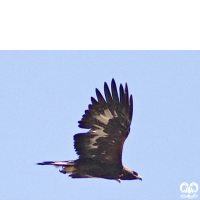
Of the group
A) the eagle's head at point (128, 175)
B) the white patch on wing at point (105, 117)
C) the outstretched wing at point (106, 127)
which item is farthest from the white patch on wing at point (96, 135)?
the eagle's head at point (128, 175)

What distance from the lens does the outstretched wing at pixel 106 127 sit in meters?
18.2

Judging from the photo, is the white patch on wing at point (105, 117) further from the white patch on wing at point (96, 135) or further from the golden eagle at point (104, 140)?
the white patch on wing at point (96, 135)

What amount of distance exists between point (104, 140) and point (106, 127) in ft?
0.98

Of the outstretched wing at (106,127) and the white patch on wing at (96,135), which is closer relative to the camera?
the outstretched wing at (106,127)

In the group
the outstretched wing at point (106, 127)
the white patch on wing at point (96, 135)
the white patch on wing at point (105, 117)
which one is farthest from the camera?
the white patch on wing at point (96, 135)

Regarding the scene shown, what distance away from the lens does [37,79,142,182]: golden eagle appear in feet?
60.0

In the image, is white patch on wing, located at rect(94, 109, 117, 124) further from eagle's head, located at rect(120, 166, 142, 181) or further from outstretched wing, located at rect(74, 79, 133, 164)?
eagle's head, located at rect(120, 166, 142, 181)

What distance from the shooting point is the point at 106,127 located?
18516mm

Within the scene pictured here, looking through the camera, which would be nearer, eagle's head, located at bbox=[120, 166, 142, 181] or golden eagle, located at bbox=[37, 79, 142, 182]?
golden eagle, located at bbox=[37, 79, 142, 182]

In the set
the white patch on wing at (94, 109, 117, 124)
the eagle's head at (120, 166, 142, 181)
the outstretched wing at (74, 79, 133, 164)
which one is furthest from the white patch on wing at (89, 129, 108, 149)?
the eagle's head at (120, 166, 142, 181)

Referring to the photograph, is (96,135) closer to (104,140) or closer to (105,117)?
(104,140)

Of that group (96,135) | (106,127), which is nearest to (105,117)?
(106,127)
